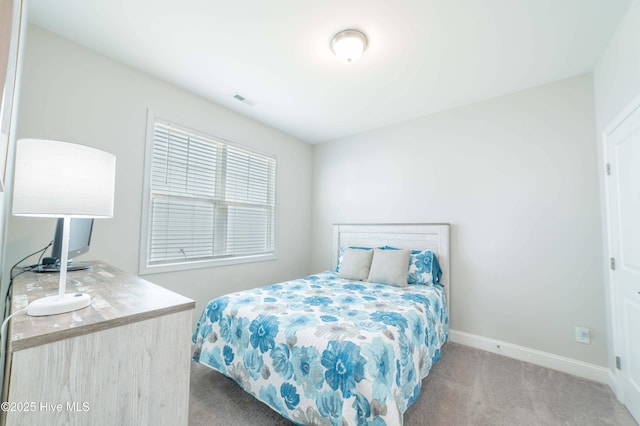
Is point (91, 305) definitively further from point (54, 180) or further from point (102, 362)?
point (54, 180)

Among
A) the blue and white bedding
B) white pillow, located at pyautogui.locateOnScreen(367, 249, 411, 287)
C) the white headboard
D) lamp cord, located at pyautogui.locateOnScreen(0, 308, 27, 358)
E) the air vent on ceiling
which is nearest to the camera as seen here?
lamp cord, located at pyautogui.locateOnScreen(0, 308, 27, 358)

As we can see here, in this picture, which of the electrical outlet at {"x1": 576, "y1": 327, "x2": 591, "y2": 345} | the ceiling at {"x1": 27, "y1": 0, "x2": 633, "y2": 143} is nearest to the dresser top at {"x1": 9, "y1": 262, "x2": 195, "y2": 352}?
the ceiling at {"x1": 27, "y1": 0, "x2": 633, "y2": 143}

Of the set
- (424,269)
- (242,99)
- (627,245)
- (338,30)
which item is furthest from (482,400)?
(242,99)

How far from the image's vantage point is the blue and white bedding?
4.27 feet

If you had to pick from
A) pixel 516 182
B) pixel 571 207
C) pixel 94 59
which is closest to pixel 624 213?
pixel 571 207

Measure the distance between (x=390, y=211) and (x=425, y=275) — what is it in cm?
99

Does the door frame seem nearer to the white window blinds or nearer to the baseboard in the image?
the baseboard

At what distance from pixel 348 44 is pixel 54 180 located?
6.20 ft

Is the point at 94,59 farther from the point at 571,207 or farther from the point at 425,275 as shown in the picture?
the point at 571,207

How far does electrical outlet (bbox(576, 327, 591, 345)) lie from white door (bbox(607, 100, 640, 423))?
285 millimetres

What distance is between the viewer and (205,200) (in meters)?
2.91

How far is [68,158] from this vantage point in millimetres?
874

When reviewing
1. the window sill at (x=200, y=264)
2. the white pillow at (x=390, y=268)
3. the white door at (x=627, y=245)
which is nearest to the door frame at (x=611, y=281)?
the white door at (x=627, y=245)

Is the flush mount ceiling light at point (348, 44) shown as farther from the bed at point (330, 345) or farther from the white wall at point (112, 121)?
the bed at point (330, 345)
